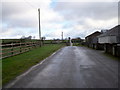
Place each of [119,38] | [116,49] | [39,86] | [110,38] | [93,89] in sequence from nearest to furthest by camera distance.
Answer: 1. [93,89]
2. [39,86]
3. [116,49]
4. [119,38]
5. [110,38]

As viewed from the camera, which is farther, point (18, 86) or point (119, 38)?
point (119, 38)

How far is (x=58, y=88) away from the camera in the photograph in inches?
174

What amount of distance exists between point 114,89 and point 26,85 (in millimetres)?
3071

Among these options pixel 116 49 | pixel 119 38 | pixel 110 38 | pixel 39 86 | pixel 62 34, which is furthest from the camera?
pixel 62 34

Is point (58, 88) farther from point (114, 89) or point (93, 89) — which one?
point (114, 89)

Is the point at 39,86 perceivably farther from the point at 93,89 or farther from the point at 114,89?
the point at 114,89

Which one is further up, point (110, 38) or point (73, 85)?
point (110, 38)

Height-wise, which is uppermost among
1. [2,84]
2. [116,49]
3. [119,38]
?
[119,38]

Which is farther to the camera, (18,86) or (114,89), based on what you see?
(18,86)

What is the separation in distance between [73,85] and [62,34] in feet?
238

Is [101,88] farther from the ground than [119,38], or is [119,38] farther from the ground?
[119,38]

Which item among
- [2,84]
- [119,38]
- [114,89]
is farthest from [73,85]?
[119,38]

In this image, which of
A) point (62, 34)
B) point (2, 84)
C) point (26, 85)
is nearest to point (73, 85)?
point (26, 85)

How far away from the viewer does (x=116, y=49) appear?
13.7 m
